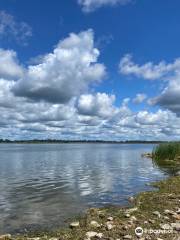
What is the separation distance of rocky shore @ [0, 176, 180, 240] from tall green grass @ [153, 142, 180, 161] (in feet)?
155

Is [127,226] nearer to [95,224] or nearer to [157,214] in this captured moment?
[95,224]

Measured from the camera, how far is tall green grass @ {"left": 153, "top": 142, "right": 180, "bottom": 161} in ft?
218

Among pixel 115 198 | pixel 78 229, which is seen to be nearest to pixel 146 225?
pixel 78 229

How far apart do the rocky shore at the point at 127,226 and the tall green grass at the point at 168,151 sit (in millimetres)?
47140

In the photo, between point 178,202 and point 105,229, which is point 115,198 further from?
point 105,229

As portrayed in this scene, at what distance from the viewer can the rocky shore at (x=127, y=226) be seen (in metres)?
14.1

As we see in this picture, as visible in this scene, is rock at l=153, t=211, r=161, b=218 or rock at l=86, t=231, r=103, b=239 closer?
rock at l=86, t=231, r=103, b=239

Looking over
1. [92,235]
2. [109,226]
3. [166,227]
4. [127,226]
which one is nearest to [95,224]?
[109,226]

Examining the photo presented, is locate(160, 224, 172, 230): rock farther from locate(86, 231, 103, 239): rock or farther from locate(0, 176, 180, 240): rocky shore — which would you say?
locate(86, 231, 103, 239): rock

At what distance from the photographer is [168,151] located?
6844 cm

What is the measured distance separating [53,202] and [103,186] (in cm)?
892

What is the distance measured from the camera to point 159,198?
22750 millimetres

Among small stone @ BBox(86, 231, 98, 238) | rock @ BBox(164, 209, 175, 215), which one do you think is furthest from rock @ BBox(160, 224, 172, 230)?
small stone @ BBox(86, 231, 98, 238)

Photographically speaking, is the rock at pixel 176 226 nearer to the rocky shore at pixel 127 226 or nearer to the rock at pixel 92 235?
the rocky shore at pixel 127 226
